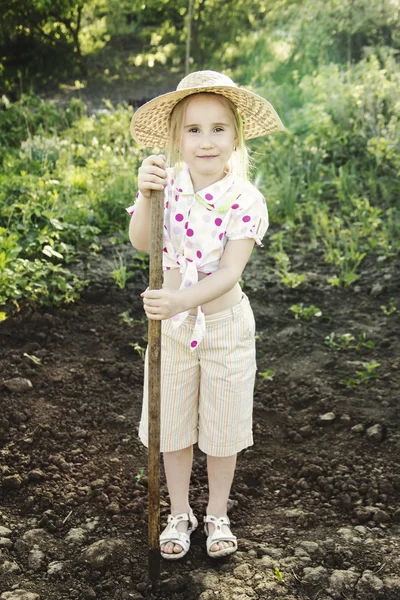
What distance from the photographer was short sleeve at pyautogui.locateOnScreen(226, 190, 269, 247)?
2387 millimetres

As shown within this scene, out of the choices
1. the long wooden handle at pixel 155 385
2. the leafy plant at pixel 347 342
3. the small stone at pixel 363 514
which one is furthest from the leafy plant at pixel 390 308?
the long wooden handle at pixel 155 385

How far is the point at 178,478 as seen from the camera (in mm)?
2674

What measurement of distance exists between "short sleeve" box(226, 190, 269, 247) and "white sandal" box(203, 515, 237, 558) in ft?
3.19

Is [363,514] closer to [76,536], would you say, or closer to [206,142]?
[76,536]

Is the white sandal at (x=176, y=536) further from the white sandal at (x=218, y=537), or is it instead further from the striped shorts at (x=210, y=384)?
the striped shorts at (x=210, y=384)

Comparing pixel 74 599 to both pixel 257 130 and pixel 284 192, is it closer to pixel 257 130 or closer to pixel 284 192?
pixel 257 130

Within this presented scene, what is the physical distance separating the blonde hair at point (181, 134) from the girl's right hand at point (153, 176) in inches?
6.8

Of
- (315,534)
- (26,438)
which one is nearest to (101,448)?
(26,438)

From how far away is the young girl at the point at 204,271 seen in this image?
2.36 metres

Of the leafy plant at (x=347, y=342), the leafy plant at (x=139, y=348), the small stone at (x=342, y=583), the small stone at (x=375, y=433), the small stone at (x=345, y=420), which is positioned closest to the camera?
the small stone at (x=342, y=583)

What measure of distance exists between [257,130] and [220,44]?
992 cm

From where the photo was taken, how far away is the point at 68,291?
4.27m

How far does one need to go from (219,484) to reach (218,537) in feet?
0.56

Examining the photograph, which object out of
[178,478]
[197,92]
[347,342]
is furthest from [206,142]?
[347,342]
